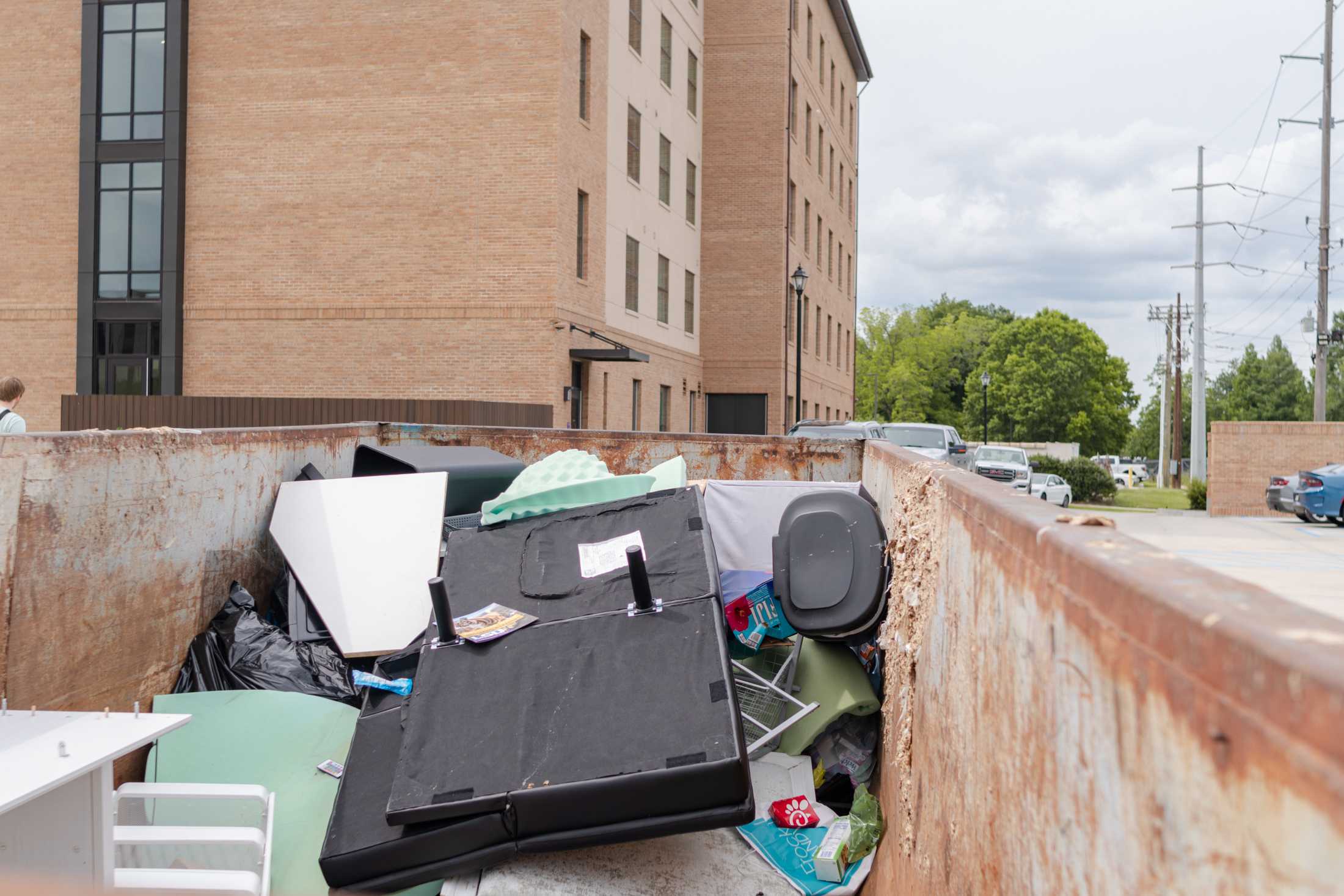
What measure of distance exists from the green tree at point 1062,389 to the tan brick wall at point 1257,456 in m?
61.3

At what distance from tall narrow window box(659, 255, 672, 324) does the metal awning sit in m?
6.90

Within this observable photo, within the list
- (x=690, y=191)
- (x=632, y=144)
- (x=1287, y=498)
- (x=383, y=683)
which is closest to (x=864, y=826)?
(x=383, y=683)

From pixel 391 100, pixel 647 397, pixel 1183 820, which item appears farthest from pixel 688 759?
pixel 647 397

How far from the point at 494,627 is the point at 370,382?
20.4 m

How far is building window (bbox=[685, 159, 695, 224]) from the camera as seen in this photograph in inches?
1346

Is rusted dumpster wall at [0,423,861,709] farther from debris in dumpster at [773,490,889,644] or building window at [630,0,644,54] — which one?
building window at [630,0,644,54]

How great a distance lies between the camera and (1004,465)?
103 feet

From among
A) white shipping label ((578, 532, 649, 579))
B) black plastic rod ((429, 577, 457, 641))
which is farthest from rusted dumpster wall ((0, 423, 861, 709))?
white shipping label ((578, 532, 649, 579))

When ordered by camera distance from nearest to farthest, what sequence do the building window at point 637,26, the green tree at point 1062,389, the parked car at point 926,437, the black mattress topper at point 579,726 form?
1. the black mattress topper at point 579,726
2. the parked car at point 926,437
3. the building window at point 637,26
4. the green tree at point 1062,389

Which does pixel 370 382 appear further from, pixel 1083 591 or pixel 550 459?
pixel 1083 591

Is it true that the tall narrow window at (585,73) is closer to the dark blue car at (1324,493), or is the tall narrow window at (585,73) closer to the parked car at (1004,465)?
the parked car at (1004,465)

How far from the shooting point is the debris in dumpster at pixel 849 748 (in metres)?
4.45

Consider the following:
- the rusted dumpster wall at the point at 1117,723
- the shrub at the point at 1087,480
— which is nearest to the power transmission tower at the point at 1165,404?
the shrub at the point at 1087,480

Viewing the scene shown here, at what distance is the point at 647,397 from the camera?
97.8ft
